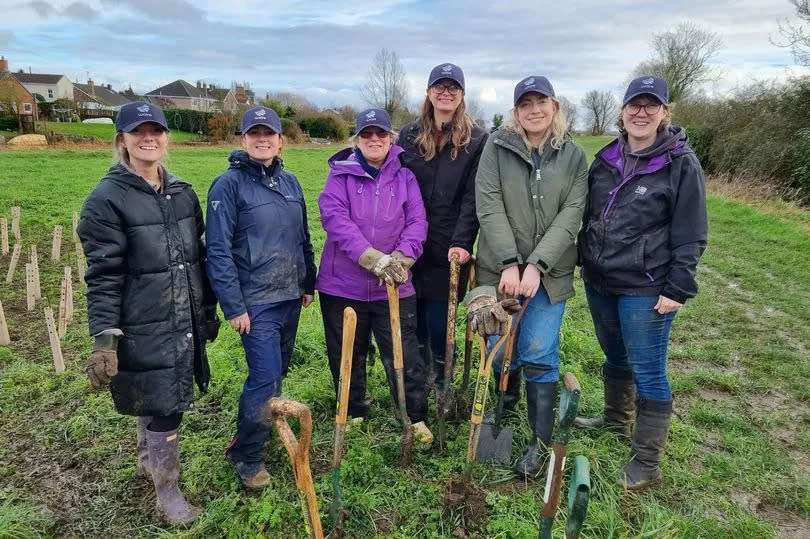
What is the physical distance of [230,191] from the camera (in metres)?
3.29

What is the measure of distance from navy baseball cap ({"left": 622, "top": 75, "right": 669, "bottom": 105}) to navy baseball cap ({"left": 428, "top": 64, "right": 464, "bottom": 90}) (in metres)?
1.06

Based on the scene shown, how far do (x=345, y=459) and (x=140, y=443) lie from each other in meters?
1.34

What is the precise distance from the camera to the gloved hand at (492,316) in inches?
122

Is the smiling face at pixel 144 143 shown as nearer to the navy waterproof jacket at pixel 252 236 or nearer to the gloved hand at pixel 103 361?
the navy waterproof jacket at pixel 252 236

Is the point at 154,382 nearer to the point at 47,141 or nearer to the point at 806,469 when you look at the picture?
the point at 806,469

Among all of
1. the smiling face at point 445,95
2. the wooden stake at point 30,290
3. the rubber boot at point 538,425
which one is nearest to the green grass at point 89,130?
the wooden stake at point 30,290

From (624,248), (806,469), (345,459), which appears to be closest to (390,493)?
(345,459)

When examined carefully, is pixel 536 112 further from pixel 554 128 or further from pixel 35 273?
pixel 35 273

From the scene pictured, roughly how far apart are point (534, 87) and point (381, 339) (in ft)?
6.37

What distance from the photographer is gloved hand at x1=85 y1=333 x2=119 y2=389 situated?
2750 mm

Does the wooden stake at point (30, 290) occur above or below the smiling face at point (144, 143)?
below

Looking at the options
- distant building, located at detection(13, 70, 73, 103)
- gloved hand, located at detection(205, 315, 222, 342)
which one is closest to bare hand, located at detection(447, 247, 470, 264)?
gloved hand, located at detection(205, 315, 222, 342)

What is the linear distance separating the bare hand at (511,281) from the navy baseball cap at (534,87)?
106 cm

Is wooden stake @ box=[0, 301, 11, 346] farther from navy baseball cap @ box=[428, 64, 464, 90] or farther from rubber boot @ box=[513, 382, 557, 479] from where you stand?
rubber boot @ box=[513, 382, 557, 479]
